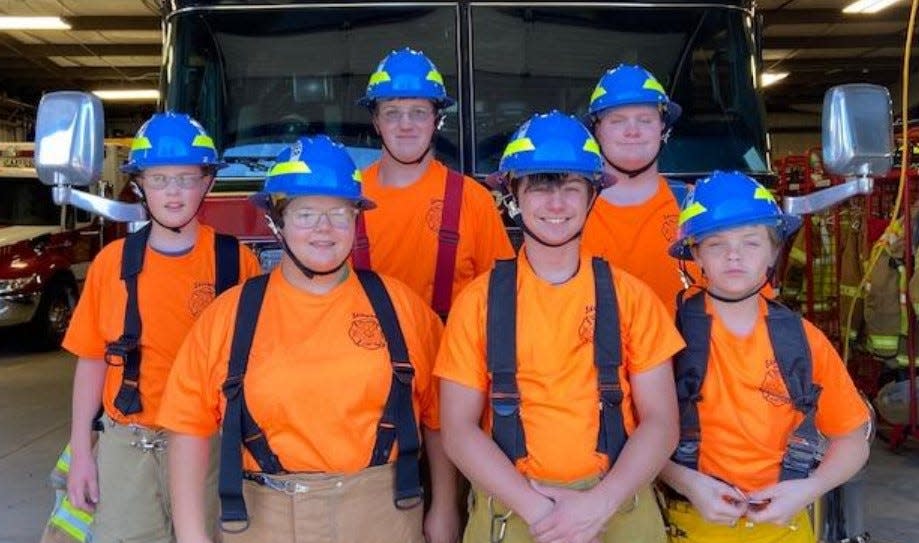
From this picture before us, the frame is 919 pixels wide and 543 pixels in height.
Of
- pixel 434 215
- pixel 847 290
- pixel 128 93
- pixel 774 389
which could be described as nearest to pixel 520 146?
pixel 434 215

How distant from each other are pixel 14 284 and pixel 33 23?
637cm

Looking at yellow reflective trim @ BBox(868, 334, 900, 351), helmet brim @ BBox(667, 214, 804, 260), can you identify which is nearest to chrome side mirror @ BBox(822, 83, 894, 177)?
helmet brim @ BBox(667, 214, 804, 260)

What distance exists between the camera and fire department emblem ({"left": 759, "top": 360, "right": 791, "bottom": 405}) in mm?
2398

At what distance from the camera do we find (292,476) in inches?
88.6

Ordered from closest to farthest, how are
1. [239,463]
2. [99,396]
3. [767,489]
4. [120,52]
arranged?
[239,463] < [767,489] < [99,396] < [120,52]

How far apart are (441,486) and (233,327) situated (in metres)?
0.66

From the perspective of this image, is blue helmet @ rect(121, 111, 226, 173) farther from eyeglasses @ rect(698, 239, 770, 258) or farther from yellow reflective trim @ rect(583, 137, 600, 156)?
eyeglasses @ rect(698, 239, 770, 258)

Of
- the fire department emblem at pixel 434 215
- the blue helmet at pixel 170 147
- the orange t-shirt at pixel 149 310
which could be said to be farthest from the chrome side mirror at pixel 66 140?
the fire department emblem at pixel 434 215

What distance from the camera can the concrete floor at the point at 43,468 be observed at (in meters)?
5.05

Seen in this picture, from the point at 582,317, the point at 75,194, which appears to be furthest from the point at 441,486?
the point at 75,194

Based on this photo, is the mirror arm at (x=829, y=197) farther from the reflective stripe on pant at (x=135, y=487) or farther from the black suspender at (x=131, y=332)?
the reflective stripe on pant at (x=135, y=487)

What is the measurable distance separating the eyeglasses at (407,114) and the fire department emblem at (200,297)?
731 mm

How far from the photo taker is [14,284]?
10133 millimetres

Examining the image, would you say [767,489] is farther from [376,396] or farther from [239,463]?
[239,463]
